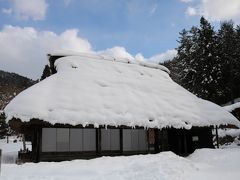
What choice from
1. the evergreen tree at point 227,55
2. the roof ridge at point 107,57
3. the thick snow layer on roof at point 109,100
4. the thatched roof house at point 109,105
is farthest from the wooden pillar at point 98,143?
the evergreen tree at point 227,55

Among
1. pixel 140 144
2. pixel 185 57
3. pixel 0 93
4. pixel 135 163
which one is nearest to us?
pixel 135 163

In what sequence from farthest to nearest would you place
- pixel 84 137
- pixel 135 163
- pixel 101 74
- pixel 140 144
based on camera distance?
pixel 101 74
pixel 140 144
pixel 84 137
pixel 135 163

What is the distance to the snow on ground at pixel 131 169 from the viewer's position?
11.5 meters

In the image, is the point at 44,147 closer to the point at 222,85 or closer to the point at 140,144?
the point at 140,144

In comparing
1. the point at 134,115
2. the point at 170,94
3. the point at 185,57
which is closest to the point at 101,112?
the point at 134,115

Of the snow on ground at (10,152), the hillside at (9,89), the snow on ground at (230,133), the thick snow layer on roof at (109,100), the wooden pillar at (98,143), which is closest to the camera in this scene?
the thick snow layer on roof at (109,100)

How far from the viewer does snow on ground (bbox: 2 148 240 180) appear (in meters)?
11.5

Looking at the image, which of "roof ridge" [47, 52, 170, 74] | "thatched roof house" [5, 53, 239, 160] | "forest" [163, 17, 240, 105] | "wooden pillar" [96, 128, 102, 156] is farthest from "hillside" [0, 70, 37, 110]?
"wooden pillar" [96, 128, 102, 156]

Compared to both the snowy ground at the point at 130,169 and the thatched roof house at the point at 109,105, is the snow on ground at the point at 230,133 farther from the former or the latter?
the snowy ground at the point at 130,169

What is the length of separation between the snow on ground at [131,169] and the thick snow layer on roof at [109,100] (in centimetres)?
224

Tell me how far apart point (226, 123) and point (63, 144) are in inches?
432

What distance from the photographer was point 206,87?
38.7 meters

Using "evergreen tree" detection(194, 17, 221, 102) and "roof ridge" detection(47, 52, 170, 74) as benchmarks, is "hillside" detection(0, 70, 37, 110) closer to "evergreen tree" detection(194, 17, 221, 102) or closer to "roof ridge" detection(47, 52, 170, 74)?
"evergreen tree" detection(194, 17, 221, 102)

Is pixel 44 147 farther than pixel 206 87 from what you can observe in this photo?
No
